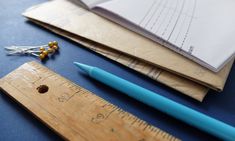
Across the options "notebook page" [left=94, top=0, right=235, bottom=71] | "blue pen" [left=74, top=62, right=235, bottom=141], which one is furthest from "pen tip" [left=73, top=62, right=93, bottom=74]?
"notebook page" [left=94, top=0, right=235, bottom=71]

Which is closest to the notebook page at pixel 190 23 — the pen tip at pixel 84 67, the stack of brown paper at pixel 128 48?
the stack of brown paper at pixel 128 48

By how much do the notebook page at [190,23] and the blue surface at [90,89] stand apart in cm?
6

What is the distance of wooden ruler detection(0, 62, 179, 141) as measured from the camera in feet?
1.05

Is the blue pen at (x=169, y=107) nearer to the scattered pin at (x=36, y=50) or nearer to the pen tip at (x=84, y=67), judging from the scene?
the pen tip at (x=84, y=67)

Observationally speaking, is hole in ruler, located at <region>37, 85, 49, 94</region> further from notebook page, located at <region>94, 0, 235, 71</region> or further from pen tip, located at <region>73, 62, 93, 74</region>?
notebook page, located at <region>94, 0, 235, 71</region>

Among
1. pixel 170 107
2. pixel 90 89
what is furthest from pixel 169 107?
pixel 90 89

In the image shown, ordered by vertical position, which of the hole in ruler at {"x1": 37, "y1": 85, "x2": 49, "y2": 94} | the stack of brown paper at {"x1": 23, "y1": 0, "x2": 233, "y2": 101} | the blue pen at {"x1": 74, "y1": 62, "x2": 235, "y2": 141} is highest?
the stack of brown paper at {"x1": 23, "y1": 0, "x2": 233, "y2": 101}

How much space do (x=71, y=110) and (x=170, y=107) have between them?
147 millimetres

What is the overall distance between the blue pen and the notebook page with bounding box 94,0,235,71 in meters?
0.12

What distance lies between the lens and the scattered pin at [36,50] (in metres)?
0.48

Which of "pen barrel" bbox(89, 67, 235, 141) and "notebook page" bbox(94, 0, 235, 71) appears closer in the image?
"pen barrel" bbox(89, 67, 235, 141)

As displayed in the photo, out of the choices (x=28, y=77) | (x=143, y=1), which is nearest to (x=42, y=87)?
(x=28, y=77)

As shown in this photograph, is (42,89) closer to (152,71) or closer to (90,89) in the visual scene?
(90,89)

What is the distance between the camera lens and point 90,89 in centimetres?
41
